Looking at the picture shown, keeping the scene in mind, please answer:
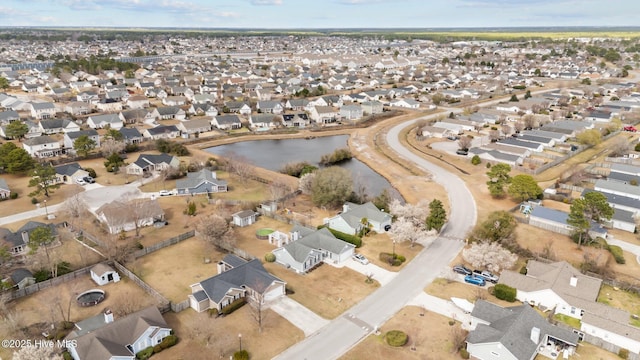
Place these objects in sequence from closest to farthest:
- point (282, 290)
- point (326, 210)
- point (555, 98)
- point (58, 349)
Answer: point (58, 349), point (282, 290), point (326, 210), point (555, 98)

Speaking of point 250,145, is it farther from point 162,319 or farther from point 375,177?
point 162,319

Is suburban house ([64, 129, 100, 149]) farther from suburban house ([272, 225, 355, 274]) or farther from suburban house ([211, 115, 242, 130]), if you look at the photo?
suburban house ([272, 225, 355, 274])

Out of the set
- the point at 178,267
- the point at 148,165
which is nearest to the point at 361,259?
the point at 178,267

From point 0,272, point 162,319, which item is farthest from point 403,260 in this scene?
point 0,272

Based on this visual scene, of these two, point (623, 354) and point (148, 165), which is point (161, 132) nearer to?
point (148, 165)

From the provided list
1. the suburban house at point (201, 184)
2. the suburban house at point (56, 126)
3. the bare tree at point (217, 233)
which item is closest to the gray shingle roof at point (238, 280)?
the bare tree at point (217, 233)
